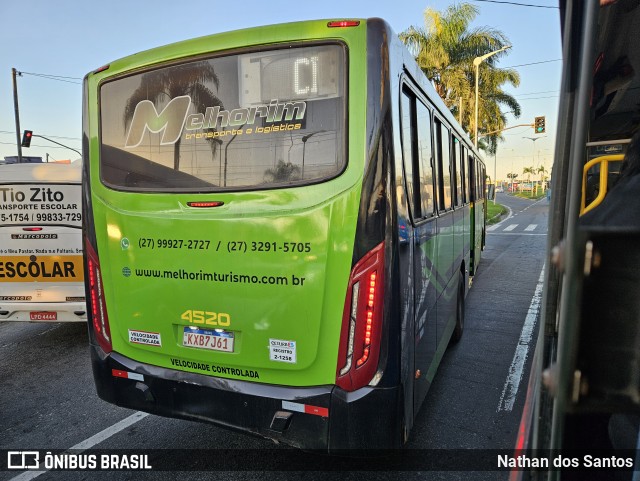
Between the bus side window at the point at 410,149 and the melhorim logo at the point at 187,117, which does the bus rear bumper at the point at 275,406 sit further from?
the melhorim logo at the point at 187,117

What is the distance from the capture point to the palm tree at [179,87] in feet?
9.36

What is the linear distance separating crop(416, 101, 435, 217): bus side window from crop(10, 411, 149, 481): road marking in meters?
3.03

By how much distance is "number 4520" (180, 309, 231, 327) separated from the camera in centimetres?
281

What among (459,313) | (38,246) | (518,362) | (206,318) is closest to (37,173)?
(38,246)

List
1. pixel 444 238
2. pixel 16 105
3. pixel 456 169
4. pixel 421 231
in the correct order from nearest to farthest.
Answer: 1. pixel 421 231
2. pixel 444 238
3. pixel 456 169
4. pixel 16 105

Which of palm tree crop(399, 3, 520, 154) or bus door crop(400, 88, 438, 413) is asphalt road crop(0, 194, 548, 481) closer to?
bus door crop(400, 88, 438, 413)

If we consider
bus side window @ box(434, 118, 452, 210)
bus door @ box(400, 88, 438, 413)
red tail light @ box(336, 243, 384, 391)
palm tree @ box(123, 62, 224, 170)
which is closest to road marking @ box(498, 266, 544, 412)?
bus door @ box(400, 88, 438, 413)

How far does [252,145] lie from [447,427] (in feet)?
9.02

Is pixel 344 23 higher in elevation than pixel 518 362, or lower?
higher

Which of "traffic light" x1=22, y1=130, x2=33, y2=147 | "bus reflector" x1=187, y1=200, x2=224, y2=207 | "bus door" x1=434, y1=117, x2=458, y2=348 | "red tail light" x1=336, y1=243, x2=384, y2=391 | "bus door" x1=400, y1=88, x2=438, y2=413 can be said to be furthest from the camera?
"traffic light" x1=22, y1=130, x2=33, y2=147

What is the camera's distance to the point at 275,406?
265 cm

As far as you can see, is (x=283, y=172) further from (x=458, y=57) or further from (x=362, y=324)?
(x=458, y=57)

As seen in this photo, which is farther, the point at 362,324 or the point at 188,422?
the point at 188,422

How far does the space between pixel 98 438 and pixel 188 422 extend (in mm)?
696
